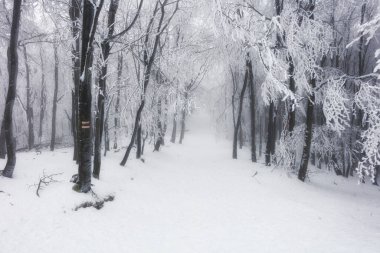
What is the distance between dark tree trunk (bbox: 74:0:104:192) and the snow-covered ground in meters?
0.49

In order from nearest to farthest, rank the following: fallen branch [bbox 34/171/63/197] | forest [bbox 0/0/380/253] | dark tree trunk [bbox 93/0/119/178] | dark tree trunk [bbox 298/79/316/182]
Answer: forest [bbox 0/0/380/253], fallen branch [bbox 34/171/63/197], dark tree trunk [bbox 93/0/119/178], dark tree trunk [bbox 298/79/316/182]

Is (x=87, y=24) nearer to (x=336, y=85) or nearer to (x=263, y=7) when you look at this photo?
(x=336, y=85)

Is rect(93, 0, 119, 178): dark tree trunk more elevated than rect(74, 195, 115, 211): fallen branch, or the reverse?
rect(93, 0, 119, 178): dark tree trunk

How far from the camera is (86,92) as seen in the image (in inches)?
303

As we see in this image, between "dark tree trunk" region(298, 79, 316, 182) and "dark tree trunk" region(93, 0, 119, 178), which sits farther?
"dark tree trunk" region(298, 79, 316, 182)

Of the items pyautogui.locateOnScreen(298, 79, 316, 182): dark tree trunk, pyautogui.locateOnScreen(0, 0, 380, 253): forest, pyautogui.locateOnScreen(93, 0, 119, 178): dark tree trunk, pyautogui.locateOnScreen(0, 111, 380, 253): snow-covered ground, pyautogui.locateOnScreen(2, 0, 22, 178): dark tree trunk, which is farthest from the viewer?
pyautogui.locateOnScreen(298, 79, 316, 182): dark tree trunk

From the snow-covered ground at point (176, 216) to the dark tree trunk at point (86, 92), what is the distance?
490 mm

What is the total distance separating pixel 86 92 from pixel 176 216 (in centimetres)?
421

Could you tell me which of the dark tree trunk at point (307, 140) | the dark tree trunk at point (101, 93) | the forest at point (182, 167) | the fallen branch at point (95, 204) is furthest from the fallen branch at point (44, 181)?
the dark tree trunk at point (307, 140)

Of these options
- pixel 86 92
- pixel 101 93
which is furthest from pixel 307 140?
pixel 86 92

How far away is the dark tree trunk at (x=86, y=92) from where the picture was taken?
7.45 metres

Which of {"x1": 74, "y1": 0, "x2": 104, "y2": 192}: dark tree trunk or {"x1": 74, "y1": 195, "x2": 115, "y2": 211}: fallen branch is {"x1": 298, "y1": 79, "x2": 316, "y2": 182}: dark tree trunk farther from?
{"x1": 74, "y1": 0, "x2": 104, "y2": 192}: dark tree trunk

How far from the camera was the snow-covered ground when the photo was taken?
6.38 m

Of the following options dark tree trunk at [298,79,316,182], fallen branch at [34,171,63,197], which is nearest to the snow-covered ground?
fallen branch at [34,171,63,197]
